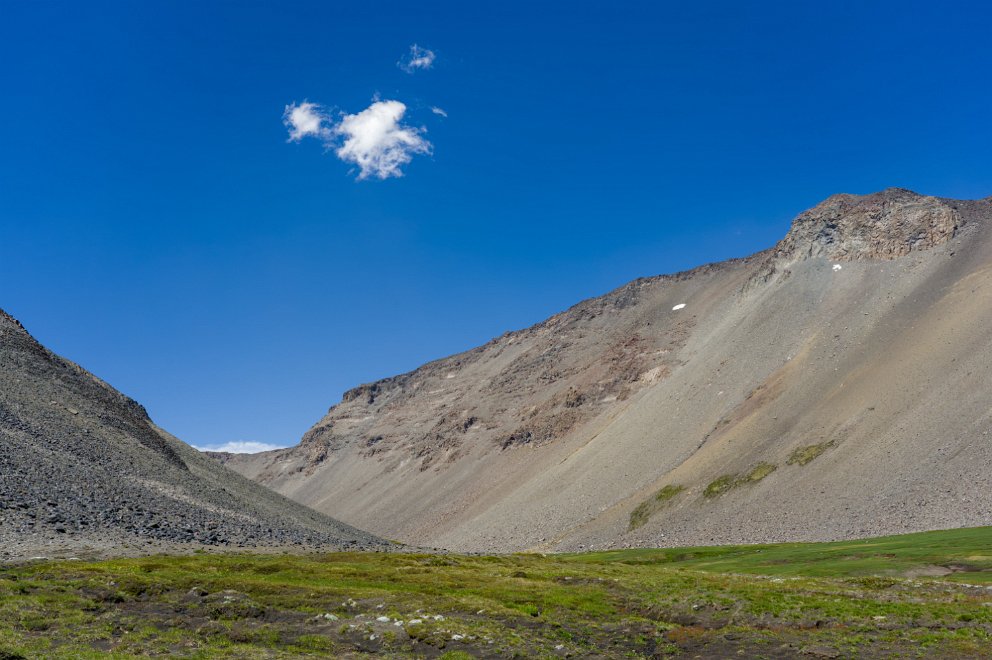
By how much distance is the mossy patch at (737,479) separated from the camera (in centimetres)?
11906

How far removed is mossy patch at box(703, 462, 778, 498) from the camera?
119 meters

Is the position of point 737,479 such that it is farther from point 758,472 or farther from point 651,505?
point 651,505

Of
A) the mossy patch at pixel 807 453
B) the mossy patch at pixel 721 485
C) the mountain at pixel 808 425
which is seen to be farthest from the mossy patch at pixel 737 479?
the mossy patch at pixel 807 453

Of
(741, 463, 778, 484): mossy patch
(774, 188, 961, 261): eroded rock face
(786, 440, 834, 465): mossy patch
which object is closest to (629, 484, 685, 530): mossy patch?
(741, 463, 778, 484): mossy patch

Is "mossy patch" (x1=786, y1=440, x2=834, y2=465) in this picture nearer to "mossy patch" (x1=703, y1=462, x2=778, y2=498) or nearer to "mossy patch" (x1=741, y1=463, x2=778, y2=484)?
"mossy patch" (x1=741, y1=463, x2=778, y2=484)

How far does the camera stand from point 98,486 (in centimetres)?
6006

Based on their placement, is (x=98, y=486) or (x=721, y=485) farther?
(x=721, y=485)

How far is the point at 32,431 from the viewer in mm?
66250

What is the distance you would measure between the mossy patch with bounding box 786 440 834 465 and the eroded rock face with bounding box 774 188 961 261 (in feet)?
265

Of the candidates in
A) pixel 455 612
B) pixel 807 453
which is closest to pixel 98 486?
pixel 455 612

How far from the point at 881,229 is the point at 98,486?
184879 mm

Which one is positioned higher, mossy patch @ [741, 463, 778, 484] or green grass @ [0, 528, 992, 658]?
mossy patch @ [741, 463, 778, 484]

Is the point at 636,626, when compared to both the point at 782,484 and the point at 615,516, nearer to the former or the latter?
the point at 782,484

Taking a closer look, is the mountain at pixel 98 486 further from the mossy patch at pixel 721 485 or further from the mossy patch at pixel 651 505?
the mossy patch at pixel 721 485
